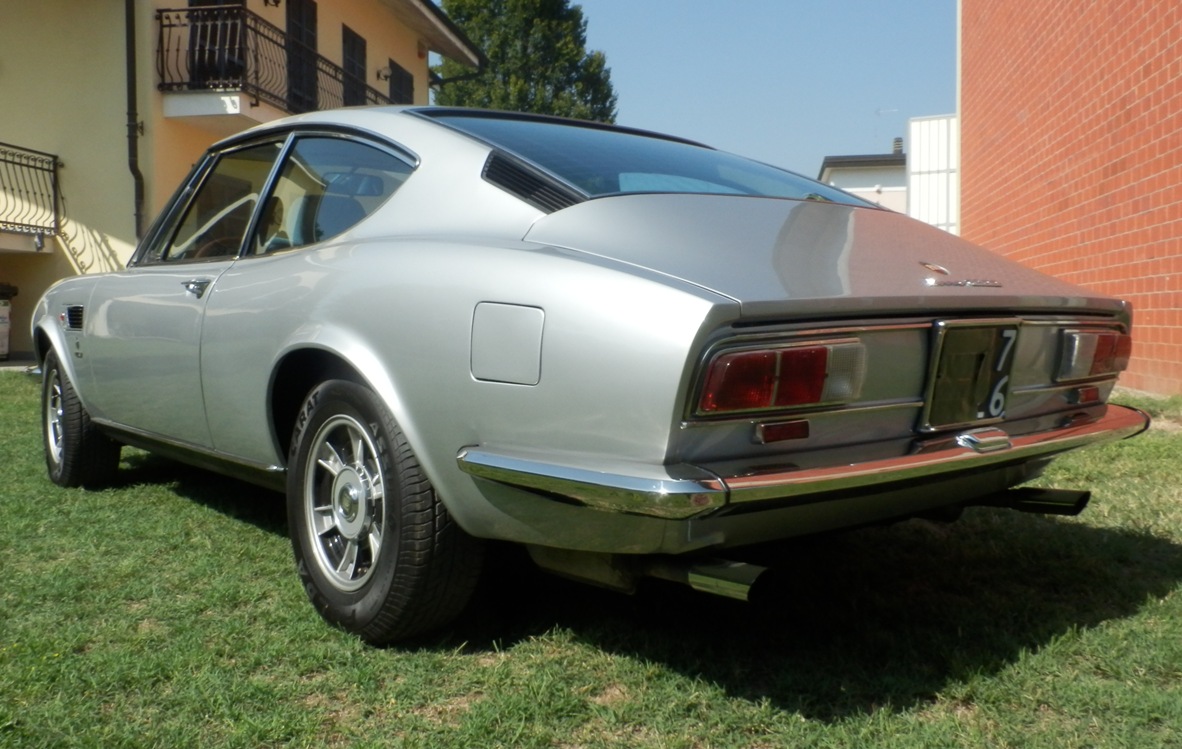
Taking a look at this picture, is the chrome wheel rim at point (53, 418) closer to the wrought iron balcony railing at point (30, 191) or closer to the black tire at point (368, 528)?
the black tire at point (368, 528)

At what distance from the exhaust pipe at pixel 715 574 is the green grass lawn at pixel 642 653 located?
31 cm

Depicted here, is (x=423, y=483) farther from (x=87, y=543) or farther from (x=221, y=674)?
(x=87, y=543)

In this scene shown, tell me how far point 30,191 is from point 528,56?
30.5 metres

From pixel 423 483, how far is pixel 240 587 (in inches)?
39.4

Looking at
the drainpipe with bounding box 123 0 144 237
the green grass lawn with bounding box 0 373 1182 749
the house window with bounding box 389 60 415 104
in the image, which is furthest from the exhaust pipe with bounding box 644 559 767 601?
the house window with bounding box 389 60 415 104

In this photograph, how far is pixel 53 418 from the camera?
5.07 meters

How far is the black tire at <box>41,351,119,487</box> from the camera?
4.68 m

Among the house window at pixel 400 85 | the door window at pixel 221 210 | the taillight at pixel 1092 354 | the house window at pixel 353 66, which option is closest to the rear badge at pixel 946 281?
the taillight at pixel 1092 354

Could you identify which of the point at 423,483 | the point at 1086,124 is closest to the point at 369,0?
the point at 1086,124

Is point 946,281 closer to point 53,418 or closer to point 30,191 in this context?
point 53,418

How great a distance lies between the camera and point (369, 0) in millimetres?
19703

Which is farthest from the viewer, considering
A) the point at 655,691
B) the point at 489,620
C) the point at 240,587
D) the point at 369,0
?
the point at 369,0

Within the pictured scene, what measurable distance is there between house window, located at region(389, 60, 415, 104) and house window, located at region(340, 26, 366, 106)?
4.43ft

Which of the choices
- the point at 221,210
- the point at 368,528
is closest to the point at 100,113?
the point at 221,210
